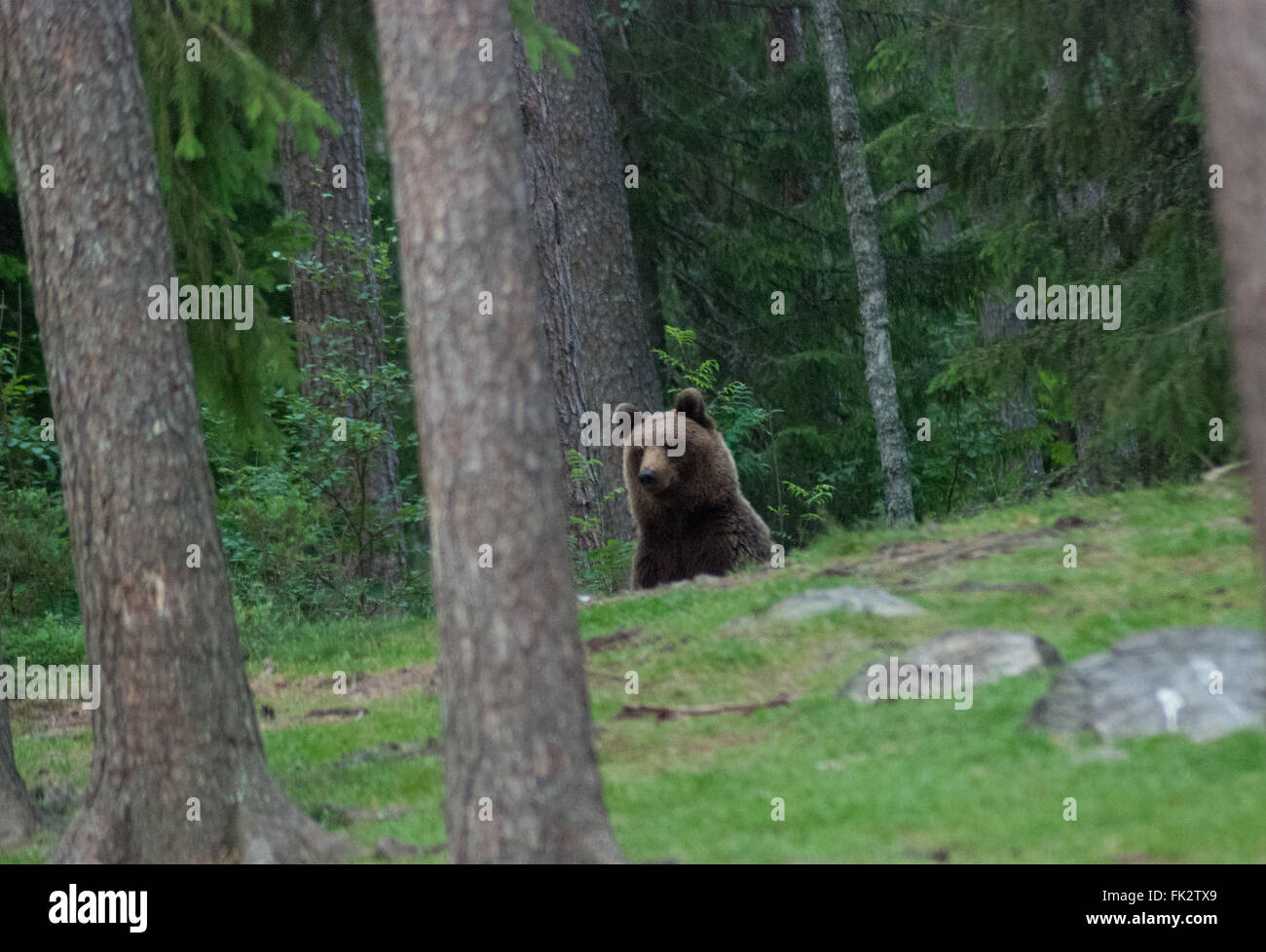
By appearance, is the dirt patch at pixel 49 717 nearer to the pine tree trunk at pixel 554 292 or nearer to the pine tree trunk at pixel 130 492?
the pine tree trunk at pixel 130 492

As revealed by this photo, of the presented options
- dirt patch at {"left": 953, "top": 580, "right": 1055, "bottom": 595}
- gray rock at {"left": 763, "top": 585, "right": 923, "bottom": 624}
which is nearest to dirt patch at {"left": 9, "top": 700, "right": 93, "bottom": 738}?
gray rock at {"left": 763, "top": 585, "right": 923, "bottom": 624}

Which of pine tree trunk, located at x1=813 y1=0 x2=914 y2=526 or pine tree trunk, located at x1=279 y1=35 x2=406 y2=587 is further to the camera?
pine tree trunk, located at x1=813 y1=0 x2=914 y2=526

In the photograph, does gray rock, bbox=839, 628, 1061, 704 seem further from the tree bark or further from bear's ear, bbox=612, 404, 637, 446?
bear's ear, bbox=612, 404, 637, 446

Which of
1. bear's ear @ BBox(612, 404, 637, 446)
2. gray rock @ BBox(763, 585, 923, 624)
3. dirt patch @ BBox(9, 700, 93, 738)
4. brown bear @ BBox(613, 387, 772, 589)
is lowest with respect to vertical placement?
dirt patch @ BBox(9, 700, 93, 738)

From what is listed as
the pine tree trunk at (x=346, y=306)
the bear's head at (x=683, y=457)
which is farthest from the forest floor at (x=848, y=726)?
the pine tree trunk at (x=346, y=306)

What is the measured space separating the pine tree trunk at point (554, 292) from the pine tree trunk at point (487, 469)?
8794 mm

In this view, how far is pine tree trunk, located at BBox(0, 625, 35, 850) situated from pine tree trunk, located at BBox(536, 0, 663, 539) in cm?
943

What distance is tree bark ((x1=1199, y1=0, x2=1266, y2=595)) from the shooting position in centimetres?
392

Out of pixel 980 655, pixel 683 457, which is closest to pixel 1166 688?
pixel 980 655

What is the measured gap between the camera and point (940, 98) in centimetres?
2381

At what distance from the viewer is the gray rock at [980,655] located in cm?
657

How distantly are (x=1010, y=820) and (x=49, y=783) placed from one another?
6.02 metres

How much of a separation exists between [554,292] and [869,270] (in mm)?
3856

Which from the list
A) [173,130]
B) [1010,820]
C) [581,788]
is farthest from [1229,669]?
[173,130]
